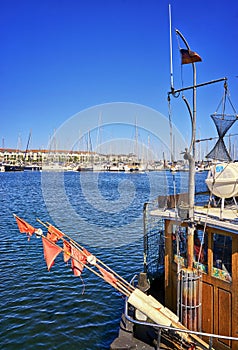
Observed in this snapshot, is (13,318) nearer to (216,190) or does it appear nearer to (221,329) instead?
(221,329)

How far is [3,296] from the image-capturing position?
14570mm

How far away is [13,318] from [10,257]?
25.5 feet

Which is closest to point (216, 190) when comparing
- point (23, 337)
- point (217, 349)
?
point (217, 349)

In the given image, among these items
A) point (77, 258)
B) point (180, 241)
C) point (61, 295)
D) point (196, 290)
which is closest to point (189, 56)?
point (180, 241)

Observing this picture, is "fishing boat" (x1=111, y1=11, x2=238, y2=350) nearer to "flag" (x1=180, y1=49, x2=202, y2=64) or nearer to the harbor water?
"flag" (x1=180, y1=49, x2=202, y2=64)

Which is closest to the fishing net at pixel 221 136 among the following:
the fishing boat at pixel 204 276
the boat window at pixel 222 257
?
the fishing boat at pixel 204 276

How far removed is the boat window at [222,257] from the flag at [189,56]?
4.60m

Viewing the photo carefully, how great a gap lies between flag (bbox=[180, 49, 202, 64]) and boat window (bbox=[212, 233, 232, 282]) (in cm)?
460

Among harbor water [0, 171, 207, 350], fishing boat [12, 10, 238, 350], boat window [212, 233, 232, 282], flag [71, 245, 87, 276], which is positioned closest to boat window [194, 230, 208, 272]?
fishing boat [12, 10, 238, 350]

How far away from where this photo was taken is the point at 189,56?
840 centimetres

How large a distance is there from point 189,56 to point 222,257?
529 cm

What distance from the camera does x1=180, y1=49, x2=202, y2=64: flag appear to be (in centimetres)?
831

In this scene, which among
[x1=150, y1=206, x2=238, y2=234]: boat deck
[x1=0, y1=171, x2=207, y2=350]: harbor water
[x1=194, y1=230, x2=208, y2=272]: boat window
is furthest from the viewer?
[x1=0, y1=171, x2=207, y2=350]: harbor water

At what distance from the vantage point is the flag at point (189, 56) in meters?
8.31
